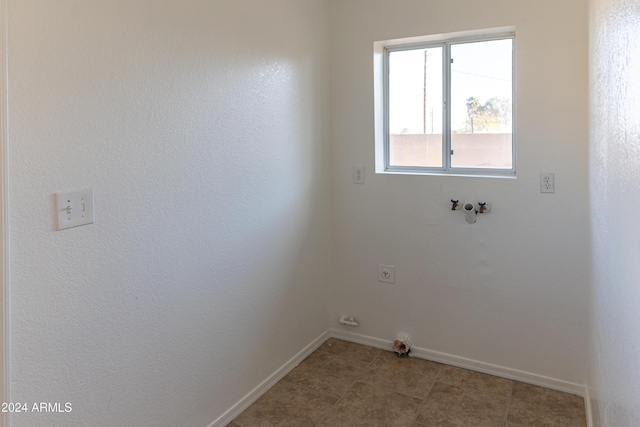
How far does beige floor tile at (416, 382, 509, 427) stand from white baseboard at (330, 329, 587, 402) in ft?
0.78

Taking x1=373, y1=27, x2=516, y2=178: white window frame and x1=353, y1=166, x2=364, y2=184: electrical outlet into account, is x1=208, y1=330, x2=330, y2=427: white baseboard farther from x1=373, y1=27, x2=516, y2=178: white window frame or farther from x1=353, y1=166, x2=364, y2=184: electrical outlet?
x1=373, y1=27, x2=516, y2=178: white window frame

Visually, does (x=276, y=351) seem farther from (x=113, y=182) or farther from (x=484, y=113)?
(x=484, y=113)

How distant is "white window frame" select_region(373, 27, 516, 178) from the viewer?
8.81 ft

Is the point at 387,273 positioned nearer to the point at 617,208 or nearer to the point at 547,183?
the point at 547,183

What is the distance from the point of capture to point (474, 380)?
273 centimetres

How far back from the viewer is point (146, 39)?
5.87 ft

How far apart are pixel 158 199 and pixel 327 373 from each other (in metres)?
1.51

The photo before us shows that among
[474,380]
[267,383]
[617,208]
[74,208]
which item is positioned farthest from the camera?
[474,380]

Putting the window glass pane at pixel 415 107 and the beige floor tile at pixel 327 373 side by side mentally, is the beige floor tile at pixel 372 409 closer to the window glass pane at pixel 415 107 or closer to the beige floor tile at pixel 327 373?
the beige floor tile at pixel 327 373

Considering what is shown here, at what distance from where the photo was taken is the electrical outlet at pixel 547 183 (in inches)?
98.9

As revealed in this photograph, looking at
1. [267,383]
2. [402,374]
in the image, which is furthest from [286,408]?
[402,374]

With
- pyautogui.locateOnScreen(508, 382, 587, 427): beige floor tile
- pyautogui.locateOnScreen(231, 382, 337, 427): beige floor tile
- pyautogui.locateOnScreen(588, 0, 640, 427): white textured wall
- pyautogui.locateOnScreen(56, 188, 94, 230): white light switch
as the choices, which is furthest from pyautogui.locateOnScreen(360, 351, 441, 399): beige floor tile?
pyautogui.locateOnScreen(56, 188, 94, 230): white light switch

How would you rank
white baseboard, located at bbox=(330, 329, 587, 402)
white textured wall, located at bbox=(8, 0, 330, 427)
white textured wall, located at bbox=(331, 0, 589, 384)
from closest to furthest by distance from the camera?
white textured wall, located at bbox=(8, 0, 330, 427), white textured wall, located at bbox=(331, 0, 589, 384), white baseboard, located at bbox=(330, 329, 587, 402)

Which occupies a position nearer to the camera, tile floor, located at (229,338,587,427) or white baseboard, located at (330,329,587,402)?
tile floor, located at (229,338,587,427)
